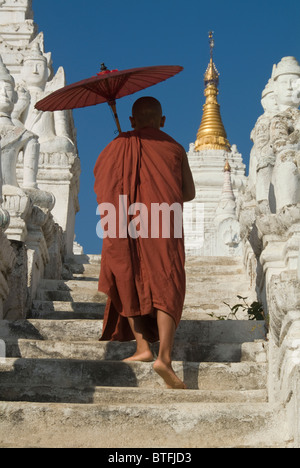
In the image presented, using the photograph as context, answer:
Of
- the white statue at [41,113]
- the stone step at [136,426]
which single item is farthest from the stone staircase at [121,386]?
the white statue at [41,113]

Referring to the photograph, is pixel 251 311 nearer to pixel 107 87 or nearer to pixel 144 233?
pixel 144 233

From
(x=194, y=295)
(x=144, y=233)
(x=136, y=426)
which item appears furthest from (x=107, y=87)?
(x=194, y=295)

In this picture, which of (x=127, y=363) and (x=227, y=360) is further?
(x=227, y=360)

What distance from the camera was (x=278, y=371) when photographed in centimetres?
523

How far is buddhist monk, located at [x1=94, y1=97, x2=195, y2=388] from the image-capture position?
5.76 metres

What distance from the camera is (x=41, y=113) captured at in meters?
11.6

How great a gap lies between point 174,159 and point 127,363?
55.4 inches

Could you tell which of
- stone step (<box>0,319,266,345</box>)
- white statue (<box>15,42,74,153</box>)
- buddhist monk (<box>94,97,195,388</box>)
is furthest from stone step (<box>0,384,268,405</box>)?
white statue (<box>15,42,74,153</box>)

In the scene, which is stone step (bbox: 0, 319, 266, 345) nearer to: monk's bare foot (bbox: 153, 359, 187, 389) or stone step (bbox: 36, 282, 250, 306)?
monk's bare foot (bbox: 153, 359, 187, 389)

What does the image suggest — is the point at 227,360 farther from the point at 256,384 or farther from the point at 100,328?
the point at 100,328

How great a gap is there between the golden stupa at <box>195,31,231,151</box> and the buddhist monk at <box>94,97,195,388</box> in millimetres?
32361

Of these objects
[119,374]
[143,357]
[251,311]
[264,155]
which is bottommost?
[119,374]

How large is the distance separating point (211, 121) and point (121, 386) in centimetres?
3772
